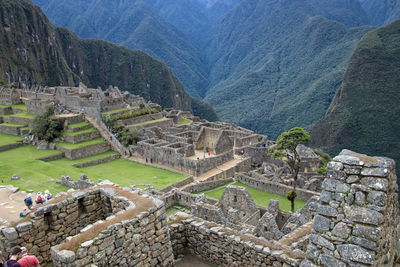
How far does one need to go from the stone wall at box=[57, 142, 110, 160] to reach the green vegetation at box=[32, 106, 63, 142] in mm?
1979

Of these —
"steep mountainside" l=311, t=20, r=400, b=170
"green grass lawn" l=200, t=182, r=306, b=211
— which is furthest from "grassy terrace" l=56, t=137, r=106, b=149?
"steep mountainside" l=311, t=20, r=400, b=170

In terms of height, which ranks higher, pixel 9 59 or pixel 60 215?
pixel 9 59

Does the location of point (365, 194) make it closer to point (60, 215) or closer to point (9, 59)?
point (60, 215)

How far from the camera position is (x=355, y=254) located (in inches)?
146

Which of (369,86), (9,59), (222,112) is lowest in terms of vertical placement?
(222,112)

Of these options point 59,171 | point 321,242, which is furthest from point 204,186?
point 321,242

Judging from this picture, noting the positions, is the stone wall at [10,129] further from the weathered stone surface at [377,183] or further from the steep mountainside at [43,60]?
the steep mountainside at [43,60]

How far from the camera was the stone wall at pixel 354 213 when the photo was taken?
11.9 feet

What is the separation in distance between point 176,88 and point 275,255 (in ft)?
601

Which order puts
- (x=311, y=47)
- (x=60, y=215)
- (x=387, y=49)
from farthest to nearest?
(x=311, y=47) < (x=387, y=49) < (x=60, y=215)

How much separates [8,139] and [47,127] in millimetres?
4110

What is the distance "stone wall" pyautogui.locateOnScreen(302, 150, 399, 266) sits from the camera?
11.9ft

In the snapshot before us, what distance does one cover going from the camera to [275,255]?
210 inches

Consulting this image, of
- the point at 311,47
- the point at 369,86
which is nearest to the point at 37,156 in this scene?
the point at 369,86
